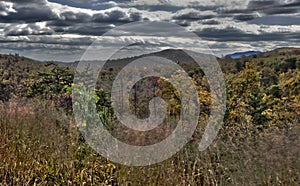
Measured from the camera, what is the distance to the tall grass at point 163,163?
11.3ft

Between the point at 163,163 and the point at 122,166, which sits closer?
the point at 122,166

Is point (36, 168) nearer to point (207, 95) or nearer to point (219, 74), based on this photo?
point (207, 95)

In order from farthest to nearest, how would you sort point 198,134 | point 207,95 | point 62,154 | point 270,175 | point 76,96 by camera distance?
1. point 207,95
2. point 76,96
3. point 198,134
4. point 62,154
5. point 270,175

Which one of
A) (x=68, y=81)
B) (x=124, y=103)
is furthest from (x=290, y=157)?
(x=68, y=81)

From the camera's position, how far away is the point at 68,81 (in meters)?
8.52

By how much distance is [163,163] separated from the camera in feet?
13.3

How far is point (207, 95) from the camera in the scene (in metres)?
7.93

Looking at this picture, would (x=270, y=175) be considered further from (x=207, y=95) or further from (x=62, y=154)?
(x=207, y=95)

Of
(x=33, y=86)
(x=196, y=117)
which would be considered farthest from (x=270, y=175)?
(x=33, y=86)

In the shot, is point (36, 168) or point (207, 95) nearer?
point (36, 168)

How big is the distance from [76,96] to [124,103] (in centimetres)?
130

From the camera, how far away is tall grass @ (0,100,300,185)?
11.3 feet

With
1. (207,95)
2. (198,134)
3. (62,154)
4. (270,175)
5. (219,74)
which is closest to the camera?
(270,175)

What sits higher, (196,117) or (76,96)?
(76,96)
